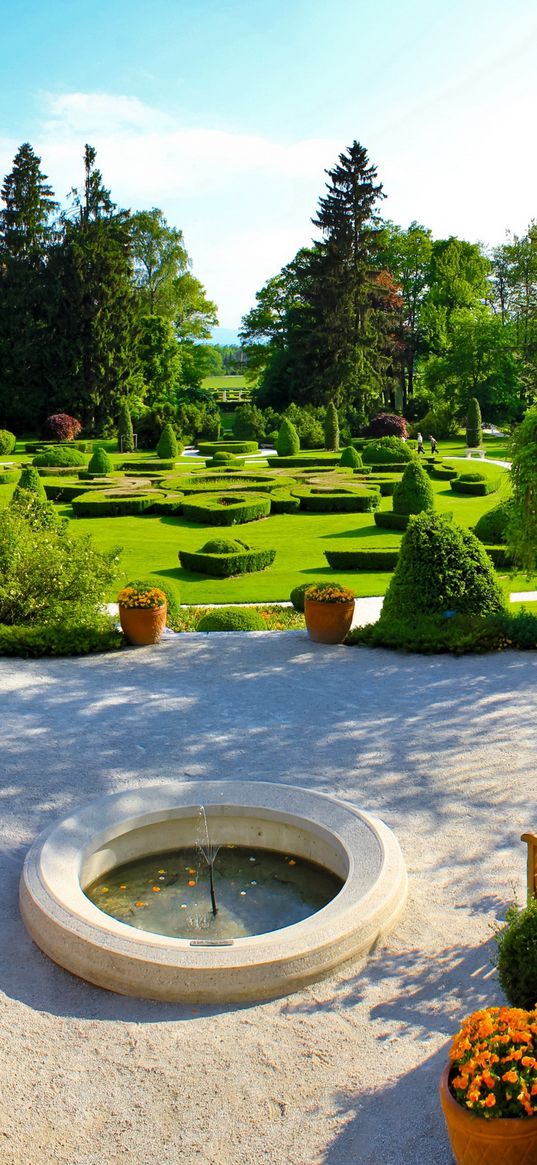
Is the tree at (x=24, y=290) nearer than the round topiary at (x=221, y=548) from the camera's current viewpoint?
No

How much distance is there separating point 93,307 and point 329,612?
4400 centimetres

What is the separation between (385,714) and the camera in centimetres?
898

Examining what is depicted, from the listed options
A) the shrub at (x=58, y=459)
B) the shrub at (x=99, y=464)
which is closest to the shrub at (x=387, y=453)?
the shrub at (x=99, y=464)

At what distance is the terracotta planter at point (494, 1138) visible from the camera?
3215 millimetres

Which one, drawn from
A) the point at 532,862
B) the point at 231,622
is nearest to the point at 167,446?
the point at 231,622

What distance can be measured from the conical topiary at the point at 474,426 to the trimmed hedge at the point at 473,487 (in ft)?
47.0

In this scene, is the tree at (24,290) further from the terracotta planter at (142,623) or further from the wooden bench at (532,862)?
the wooden bench at (532,862)

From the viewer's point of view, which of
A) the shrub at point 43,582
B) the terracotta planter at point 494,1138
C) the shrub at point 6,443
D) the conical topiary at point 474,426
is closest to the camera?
the terracotta planter at point 494,1138

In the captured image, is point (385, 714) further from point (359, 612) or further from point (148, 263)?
point (148, 263)

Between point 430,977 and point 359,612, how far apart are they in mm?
9401

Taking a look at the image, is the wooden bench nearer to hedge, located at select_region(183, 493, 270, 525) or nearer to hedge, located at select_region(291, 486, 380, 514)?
hedge, located at select_region(183, 493, 270, 525)

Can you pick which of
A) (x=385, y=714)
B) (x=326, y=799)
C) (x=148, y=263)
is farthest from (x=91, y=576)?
(x=148, y=263)

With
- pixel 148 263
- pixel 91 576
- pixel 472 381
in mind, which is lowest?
pixel 91 576

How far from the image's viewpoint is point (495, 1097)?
3242 millimetres
